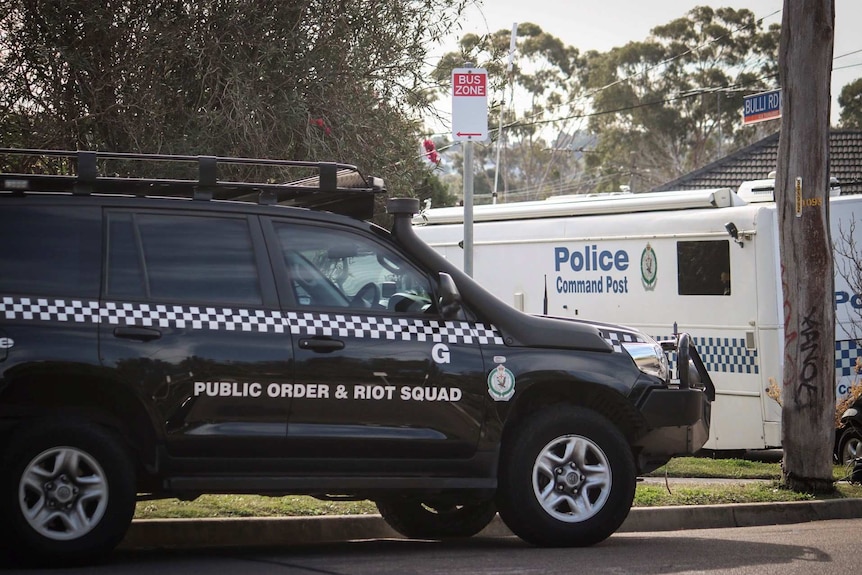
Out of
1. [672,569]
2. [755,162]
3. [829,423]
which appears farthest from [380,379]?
[755,162]

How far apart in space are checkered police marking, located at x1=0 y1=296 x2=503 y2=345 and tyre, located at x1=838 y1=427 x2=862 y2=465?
6342mm

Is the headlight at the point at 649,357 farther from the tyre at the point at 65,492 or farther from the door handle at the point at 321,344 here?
the tyre at the point at 65,492

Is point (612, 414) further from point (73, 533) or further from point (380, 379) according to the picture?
point (73, 533)

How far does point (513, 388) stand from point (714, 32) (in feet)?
152

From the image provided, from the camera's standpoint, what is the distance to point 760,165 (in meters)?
29.6

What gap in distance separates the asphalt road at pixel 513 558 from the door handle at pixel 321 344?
1.12 m

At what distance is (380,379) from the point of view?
6.93 m

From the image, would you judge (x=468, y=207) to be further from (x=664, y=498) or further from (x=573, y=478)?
(x=573, y=478)

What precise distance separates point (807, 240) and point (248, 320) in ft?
16.8

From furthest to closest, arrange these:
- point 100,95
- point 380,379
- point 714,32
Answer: point 714,32, point 100,95, point 380,379

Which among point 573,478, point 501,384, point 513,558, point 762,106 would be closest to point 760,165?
point 762,106

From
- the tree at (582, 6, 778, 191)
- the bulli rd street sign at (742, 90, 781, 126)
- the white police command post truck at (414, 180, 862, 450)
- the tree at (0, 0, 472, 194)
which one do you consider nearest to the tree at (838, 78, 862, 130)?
the tree at (582, 6, 778, 191)

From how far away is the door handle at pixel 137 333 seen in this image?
646cm

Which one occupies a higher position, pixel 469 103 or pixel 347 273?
pixel 469 103
